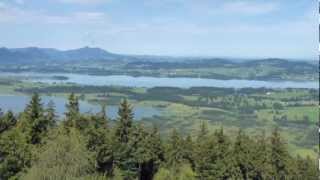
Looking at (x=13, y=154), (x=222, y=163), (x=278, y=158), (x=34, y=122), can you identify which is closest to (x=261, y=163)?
(x=278, y=158)

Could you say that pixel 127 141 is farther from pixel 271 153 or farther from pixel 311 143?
pixel 311 143

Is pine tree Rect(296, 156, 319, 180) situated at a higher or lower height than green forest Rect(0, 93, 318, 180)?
lower

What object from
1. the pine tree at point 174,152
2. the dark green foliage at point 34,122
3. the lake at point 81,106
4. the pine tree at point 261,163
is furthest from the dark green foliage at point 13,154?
the lake at point 81,106

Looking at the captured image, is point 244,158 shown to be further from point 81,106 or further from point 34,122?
point 81,106

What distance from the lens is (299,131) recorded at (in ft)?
483

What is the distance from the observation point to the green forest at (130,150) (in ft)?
138

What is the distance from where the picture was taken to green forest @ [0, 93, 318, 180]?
138ft

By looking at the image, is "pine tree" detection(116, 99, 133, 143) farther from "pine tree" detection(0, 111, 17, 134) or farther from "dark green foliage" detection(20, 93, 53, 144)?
"pine tree" detection(0, 111, 17, 134)

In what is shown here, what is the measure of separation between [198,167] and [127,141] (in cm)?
727

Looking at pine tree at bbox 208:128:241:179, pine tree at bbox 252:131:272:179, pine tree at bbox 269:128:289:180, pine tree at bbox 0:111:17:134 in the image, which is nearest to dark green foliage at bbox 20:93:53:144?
pine tree at bbox 0:111:17:134

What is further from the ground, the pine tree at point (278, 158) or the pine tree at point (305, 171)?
the pine tree at point (278, 158)

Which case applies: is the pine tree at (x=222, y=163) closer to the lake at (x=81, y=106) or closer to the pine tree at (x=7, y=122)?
the pine tree at (x=7, y=122)

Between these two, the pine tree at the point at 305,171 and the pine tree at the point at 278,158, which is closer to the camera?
the pine tree at the point at 278,158

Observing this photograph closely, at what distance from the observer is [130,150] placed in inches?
1864
